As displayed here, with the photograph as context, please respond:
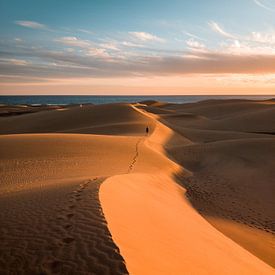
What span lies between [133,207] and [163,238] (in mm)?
1549

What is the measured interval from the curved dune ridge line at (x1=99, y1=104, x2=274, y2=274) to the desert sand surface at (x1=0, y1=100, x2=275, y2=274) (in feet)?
0.08

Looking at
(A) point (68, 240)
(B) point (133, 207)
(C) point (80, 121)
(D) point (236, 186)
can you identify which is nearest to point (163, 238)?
(B) point (133, 207)

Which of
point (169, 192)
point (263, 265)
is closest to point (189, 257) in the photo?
point (263, 265)

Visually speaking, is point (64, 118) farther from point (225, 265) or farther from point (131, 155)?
point (225, 265)

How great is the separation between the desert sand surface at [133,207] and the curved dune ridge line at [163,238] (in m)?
0.03

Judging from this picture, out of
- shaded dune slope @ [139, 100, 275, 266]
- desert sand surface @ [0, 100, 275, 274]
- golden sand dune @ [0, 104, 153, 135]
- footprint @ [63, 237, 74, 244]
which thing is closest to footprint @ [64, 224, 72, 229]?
desert sand surface @ [0, 100, 275, 274]

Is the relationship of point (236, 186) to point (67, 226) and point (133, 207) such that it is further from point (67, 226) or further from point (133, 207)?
point (67, 226)

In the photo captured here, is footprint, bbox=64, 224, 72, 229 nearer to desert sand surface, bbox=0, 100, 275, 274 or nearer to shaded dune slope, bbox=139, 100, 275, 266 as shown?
desert sand surface, bbox=0, 100, 275, 274

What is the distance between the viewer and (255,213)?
10.7 meters

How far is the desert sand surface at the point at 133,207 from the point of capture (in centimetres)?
455

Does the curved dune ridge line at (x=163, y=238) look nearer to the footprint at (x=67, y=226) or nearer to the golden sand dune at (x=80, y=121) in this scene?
the footprint at (x=67, y=226)

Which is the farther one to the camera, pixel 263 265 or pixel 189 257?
pixel 263 265

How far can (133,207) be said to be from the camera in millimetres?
7137

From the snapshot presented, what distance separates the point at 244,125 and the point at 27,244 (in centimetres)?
3568
